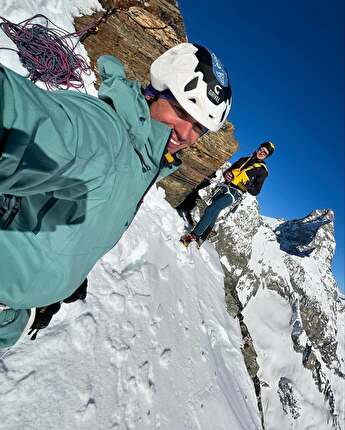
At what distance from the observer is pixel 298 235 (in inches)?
3836

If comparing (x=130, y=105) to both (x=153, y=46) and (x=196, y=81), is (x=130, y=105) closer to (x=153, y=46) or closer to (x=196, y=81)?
(x=196, y=81)

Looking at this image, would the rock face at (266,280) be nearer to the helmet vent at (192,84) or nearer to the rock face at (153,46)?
the rock face at (153,46)

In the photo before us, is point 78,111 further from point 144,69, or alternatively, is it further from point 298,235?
point 298,235

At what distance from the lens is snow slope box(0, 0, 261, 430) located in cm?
299

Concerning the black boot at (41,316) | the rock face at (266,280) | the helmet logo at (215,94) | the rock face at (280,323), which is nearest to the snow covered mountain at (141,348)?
the black boot at (41,316)

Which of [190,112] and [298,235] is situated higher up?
[298,235]

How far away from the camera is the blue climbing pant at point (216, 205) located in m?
8.73

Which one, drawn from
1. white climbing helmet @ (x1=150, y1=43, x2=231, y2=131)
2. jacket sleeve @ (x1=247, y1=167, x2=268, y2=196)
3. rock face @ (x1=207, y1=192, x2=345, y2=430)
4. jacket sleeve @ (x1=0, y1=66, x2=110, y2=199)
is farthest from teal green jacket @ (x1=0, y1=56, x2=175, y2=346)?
rock face @ (x1=207, y1=192, x2=345, y2=430)

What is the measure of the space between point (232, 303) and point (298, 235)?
96.1m

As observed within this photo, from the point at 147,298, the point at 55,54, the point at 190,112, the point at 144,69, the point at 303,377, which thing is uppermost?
the point at 144,69

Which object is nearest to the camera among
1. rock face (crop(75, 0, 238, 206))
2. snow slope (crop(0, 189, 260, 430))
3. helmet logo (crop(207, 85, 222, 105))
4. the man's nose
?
the man's nose

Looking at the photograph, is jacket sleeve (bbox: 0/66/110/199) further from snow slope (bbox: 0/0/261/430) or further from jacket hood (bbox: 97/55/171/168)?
snow slope (bbox: 0/0/261/430)

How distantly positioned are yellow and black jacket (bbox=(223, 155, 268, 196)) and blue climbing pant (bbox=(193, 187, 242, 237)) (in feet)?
0.80

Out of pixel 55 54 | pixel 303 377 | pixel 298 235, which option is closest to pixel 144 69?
pixel 55 54
